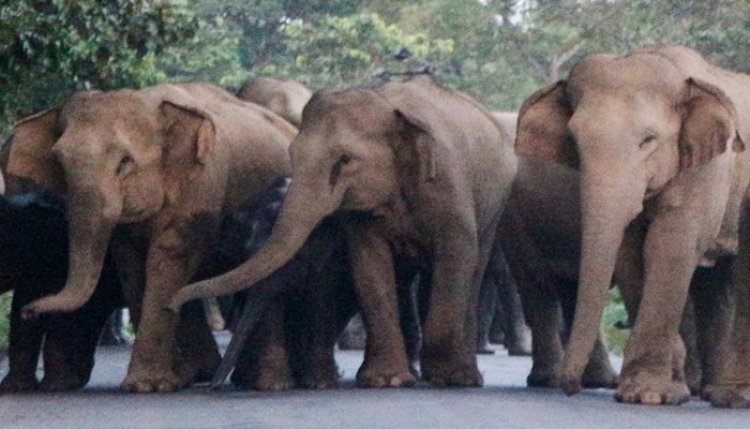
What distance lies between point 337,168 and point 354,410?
3126mm

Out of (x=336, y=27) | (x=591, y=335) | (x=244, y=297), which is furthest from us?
(x=336, y=27)

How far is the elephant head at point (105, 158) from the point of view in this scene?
43.2 feet

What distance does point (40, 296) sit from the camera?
1374 cm

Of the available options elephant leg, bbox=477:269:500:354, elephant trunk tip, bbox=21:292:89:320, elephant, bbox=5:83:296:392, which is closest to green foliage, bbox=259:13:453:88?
elephant leg, bbox=477:269:500:354

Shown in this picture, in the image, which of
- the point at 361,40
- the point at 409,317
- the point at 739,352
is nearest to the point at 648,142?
the point at 739,352

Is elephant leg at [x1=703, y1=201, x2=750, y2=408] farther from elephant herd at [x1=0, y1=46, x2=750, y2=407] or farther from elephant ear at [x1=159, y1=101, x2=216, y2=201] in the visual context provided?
elephant ear at [x1=159, y1=101, x2=216, y2=201]

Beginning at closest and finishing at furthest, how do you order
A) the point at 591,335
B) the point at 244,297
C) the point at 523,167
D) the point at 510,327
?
1. the point at 591,335
2. the point at 244,297
3. the point at 523,167
4. the point at 510,327

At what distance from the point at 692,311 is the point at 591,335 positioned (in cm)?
206

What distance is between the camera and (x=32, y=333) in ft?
44.6

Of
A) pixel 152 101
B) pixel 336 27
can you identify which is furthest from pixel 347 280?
pixel 336 27

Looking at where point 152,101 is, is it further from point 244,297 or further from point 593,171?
point 593,171

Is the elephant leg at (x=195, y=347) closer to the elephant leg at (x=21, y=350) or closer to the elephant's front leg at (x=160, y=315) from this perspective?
the elephant's front leg at (x=160, y=315)

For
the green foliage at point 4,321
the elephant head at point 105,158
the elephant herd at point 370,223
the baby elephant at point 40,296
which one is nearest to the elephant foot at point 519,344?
the green foliage at point 4,321

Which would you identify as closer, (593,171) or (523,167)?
(593,171)
